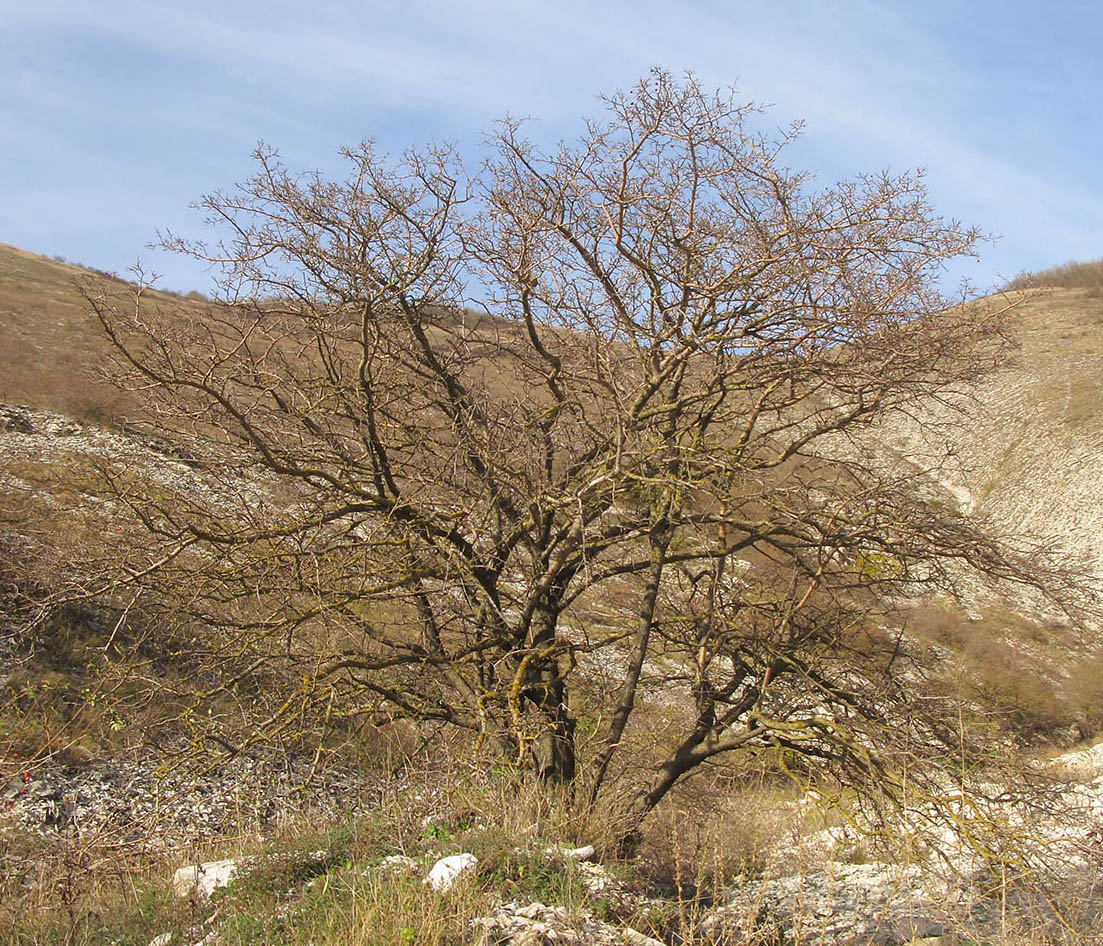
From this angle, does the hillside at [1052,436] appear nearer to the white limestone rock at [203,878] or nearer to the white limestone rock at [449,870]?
the white limestone rock at [449,870]

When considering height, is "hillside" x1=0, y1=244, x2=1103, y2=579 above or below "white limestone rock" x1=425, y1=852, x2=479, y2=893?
above

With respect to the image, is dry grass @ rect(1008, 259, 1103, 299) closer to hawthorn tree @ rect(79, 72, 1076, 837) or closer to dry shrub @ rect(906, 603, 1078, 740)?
dry shrub @ rect(906, 603, 1078, 740)

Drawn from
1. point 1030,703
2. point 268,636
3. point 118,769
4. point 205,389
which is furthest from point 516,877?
point 1030,703

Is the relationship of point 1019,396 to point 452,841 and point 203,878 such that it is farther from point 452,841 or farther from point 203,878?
point 203,878

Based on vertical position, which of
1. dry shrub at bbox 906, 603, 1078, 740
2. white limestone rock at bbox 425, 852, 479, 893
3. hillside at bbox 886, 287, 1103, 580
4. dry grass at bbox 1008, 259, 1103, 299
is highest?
dry grass at bbox 1008, 259, 1103, 299

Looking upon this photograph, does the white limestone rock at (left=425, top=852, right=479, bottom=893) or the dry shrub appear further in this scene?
the dry shrub

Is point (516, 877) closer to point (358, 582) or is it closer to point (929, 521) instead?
point (358, 582)

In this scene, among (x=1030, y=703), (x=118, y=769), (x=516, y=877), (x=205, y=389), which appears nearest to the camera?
(x=516, y=877)

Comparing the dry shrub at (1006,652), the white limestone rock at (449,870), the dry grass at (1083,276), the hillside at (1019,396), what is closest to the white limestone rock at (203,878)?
the white limestone rock at (449,870)

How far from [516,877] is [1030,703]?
18175 millimetres

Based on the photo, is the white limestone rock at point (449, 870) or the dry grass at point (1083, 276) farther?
the dry grass at point (1083, 276)

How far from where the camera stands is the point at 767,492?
21.3ft

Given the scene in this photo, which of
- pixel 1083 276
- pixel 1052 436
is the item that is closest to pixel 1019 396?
pixel 1052 436

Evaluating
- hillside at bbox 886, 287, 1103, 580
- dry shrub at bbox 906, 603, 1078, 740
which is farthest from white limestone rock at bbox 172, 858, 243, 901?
hillside at bbox 886, 287, 1103, 580
